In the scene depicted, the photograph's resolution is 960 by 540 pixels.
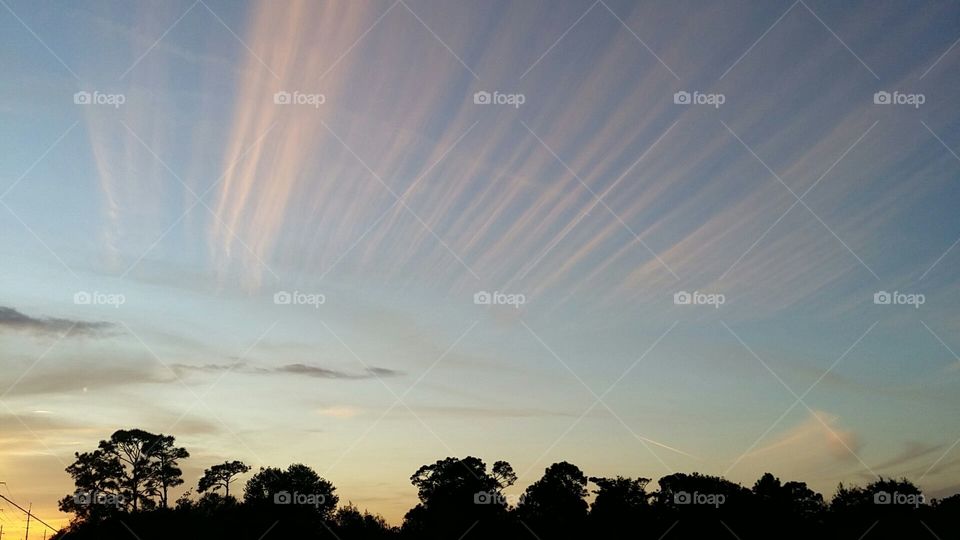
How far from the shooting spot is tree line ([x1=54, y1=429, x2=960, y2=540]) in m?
74.4

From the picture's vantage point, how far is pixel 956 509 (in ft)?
253

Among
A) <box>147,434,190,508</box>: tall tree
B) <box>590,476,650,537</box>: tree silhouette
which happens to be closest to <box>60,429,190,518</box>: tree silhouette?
<box>147,434,190,508</box>: tall tree

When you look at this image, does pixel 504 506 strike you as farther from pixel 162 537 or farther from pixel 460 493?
pixel 162 537

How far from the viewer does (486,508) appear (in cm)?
10831

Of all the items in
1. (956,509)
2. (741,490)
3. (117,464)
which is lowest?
(956,509)

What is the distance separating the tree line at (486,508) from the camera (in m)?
74.4

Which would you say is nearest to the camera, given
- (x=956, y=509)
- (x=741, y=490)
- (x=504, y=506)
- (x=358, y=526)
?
(x=956, y=509)

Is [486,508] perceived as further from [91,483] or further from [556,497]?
[91,483]

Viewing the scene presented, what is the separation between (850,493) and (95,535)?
8540 cm

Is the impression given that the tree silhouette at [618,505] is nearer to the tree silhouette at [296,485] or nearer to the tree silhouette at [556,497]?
the tree silhouette at [556,497]

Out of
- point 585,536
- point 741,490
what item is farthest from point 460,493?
point 741,490

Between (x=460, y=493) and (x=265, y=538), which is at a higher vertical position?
(x=460, y=493)

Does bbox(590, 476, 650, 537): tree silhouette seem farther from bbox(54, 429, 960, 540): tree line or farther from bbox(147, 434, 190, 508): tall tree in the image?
bbox(147, 434, 190, 508): tall tree

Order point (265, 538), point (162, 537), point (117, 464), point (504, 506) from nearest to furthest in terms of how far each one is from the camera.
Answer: point (162, 537) → point (265, 538) → point (117, 464) → point (504, 506)
